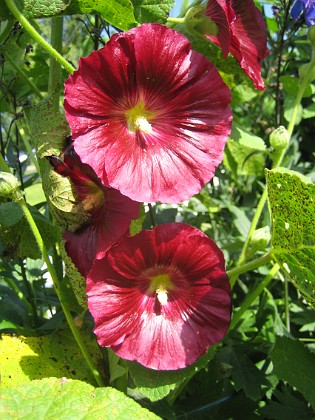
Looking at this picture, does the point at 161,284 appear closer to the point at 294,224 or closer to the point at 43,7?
the point at 294,224

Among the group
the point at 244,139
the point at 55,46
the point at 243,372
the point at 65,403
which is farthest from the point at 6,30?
the point at 243,372

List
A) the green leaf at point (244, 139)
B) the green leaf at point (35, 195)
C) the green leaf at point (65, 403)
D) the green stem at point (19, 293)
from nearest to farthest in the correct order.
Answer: the green leaf at point (65, 403), the green leaf at point (244, 139), the green stem at point (19, 293), the green leaf at point (35, 195)

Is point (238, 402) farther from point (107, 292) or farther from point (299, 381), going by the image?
point (107, 292)

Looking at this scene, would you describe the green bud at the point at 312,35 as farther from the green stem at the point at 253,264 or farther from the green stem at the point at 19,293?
the green stem at the point at 19,293

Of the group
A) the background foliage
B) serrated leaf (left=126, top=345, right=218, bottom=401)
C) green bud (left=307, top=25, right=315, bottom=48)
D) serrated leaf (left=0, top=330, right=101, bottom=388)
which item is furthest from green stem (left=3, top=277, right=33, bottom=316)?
green bud (left=307, top=25, right=315, bottom=48)

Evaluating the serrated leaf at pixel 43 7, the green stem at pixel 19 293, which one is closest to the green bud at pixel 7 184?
the serrated leaf at pixel 43 7

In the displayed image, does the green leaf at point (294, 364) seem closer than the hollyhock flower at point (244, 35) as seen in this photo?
No
